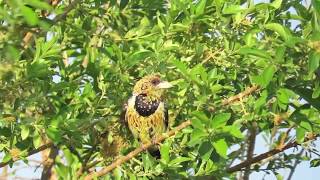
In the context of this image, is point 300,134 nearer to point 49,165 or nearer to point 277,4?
point 277,4

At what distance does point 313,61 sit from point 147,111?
2.93 meters

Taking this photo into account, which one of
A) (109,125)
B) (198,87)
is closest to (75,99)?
(109,125)

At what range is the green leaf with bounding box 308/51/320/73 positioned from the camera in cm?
370

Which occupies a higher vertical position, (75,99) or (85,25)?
(85,25)

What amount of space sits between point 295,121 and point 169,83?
3.52 feet

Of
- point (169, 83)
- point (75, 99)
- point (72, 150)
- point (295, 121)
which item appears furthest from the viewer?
point (72, 150)

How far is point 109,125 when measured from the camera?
5.68 m

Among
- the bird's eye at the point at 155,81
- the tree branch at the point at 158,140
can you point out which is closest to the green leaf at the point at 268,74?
the tree branch at the point at 158,140

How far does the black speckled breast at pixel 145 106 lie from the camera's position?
637 centimetres

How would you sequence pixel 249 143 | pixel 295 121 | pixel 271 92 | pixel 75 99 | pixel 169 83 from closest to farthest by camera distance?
1. pixel 271 92
2. pixel 295 121
3. pixel 169 83
4. pixel 75 99
5. pixel 249 143

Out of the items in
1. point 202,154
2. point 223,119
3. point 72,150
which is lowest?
point 72,150

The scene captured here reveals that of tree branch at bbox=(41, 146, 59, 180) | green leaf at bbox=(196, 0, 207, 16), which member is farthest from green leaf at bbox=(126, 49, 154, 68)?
tree branch at bbox=(41, 146, 59, 180)

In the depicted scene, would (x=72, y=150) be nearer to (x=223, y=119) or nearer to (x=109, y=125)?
(x=109, y=125)

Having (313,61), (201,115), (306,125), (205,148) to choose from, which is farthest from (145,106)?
(313,61)
